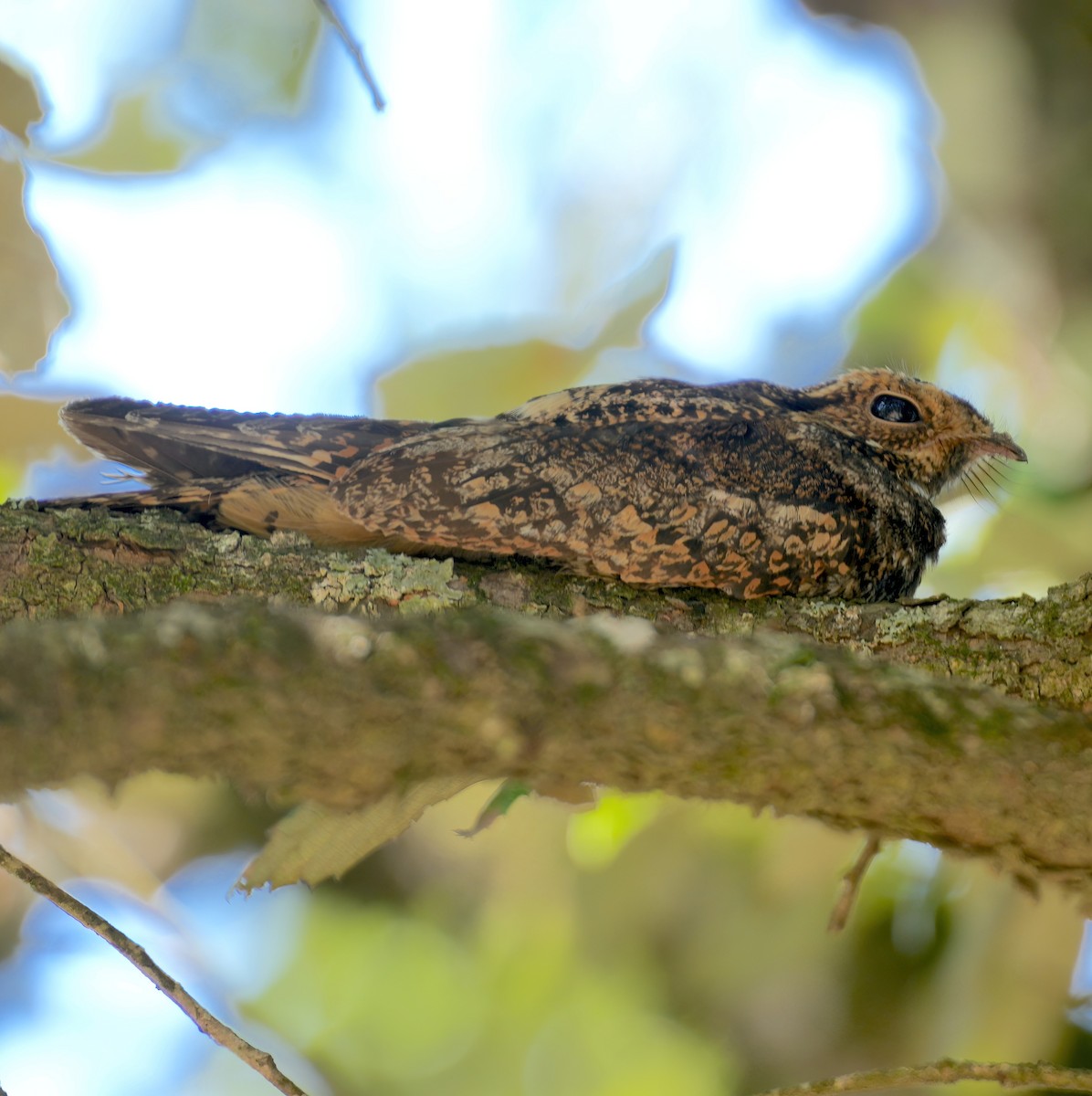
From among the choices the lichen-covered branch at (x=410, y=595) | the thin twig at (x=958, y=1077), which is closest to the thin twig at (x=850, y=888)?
the lichen-covered branch at (x=410, y=595)

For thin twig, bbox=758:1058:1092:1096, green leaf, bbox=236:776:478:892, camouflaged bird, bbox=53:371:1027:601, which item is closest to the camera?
thin twig, bbox=758:1058:1092:1096

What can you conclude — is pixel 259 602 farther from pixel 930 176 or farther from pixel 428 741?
pixel 930 176

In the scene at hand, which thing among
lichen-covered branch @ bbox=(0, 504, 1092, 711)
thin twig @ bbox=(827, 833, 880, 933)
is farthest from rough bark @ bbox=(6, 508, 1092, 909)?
lichen-covered branch @ bbox=(0, 504, 1092, 711)

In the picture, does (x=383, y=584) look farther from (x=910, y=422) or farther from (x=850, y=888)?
(x=910, y=422)

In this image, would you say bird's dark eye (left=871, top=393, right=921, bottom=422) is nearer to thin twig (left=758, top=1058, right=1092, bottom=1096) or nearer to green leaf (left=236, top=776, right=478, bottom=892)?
green leaf (left=236, top=776, right=478, bottom=892)

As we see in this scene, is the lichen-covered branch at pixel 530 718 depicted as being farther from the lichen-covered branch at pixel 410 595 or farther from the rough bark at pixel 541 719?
the lichen-covered branch at pixel 410 595

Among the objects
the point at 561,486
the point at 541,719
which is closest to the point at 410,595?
the point at 561,486
